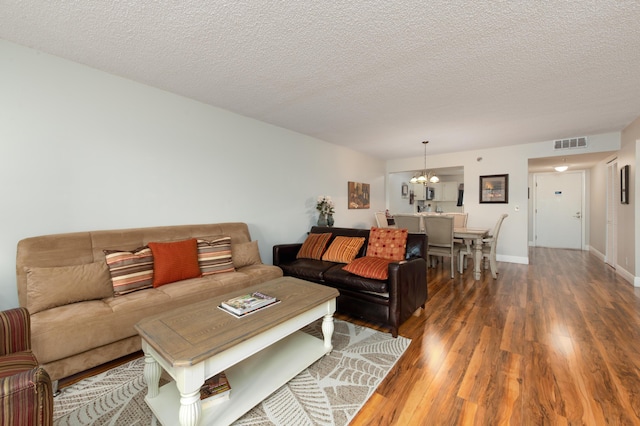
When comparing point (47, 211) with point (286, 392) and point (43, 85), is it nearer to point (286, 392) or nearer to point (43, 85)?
point (43, 85)

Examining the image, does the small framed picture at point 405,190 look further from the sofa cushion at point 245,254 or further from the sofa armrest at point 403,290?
the sofa cushion at point 245,254

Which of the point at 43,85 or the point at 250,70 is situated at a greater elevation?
the point at 250,70

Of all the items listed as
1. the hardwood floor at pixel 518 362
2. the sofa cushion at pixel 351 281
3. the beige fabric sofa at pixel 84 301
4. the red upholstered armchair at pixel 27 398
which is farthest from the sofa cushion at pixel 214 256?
the hardwood floor at pixel 518 362

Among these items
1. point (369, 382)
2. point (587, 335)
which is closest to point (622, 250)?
point (587, 335)

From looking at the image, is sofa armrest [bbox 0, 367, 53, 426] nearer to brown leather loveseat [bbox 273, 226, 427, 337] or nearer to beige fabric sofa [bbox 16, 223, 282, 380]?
beige fabric sofa [bbox 16, 223, 282, 380]

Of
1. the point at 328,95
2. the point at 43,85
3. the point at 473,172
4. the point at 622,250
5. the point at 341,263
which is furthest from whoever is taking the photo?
the point at 473,172

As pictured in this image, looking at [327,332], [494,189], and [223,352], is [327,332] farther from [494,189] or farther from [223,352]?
[494,189]

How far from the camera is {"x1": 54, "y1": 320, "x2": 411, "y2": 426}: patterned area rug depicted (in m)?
1.49

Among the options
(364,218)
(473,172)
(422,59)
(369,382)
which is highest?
(422,59)

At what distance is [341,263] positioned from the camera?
126 inches

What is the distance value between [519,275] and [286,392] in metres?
4.55

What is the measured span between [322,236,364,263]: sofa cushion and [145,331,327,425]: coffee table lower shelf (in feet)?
3.90

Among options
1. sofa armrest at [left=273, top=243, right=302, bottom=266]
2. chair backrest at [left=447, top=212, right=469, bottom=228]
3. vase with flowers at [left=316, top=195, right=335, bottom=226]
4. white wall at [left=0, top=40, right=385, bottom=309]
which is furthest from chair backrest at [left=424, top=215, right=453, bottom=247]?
white wall at [left=0, top=40, right=385, bottom=309]

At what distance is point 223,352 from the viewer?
4.54 ft
